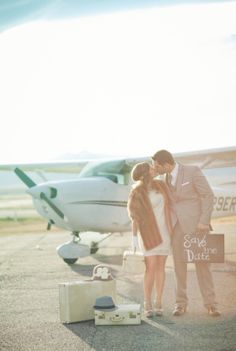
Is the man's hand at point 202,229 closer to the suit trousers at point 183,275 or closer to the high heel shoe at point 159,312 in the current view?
the suit trousers at point 183,275

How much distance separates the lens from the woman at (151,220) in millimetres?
4781

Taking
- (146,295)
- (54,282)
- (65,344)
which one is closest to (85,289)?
(146,295)

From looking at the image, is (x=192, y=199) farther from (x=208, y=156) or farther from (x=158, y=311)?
(x=208, y=156)

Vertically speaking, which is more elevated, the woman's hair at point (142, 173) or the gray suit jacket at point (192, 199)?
the woman's hair at point (142, 173)

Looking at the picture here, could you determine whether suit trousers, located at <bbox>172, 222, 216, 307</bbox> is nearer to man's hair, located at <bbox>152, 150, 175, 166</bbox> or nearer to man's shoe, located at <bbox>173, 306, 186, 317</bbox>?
man's shoe, located at <bbox>173, 306, 186, 317</bbox>

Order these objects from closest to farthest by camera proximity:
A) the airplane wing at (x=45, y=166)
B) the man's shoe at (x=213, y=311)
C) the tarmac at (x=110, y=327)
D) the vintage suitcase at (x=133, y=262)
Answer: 1. the tarmac at (x=110, y=327)
2. the man's shoe at (x=213, y=311)
3. the vintage suitcase at (x=133, y=262)
4. the airplane wing at (x=45, y=166)

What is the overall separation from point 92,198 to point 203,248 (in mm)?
4194

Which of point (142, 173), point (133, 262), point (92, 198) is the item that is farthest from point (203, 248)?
point (92, 198)

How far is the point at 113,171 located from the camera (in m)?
9.04

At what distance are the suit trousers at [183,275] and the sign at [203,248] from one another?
46 millimetres

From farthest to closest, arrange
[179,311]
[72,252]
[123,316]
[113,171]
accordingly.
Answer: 1. [113,171]
2. [72,252]
3. [179,311]
4. [123,316]

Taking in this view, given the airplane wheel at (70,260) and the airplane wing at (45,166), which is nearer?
the airplane wheel at (70,260)

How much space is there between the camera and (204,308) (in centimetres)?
490

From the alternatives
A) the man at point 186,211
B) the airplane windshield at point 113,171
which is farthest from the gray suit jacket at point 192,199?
the airplane windshield at point 113,171
